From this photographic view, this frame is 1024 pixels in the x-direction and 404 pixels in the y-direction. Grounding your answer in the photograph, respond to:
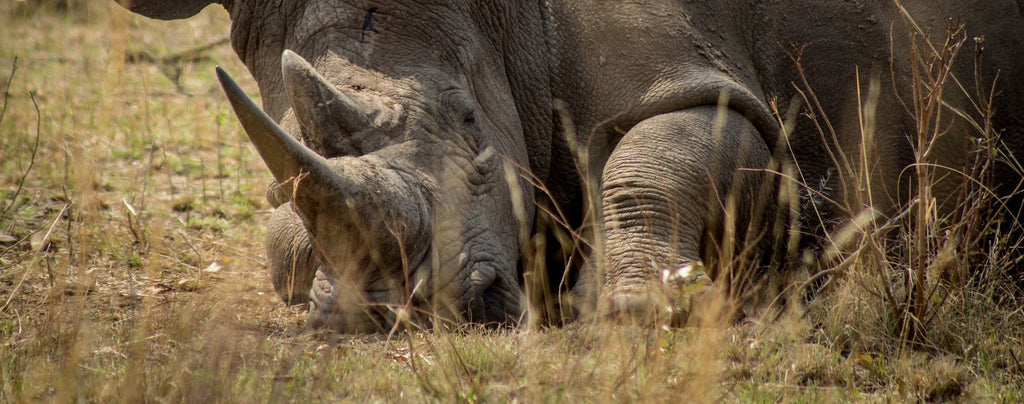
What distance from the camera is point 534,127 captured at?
4484 millimetres

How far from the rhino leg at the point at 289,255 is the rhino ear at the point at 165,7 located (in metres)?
1.05

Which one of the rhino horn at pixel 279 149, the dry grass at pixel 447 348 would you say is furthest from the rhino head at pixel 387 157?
the dry grass at pixel 447 348

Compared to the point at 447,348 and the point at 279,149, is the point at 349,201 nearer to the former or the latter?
the point at 279,149

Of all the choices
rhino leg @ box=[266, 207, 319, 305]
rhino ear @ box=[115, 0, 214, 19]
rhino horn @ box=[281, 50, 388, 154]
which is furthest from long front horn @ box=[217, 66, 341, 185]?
rhino ear @ box=[115, 0, 214, 19]

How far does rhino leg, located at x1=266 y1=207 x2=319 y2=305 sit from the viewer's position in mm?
3807

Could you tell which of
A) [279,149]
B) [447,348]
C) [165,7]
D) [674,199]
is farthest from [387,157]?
[165,7]

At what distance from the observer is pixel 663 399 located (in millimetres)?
2820

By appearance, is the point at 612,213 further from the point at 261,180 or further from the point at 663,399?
the point at 261,180

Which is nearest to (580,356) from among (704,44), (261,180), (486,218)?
(486,218)

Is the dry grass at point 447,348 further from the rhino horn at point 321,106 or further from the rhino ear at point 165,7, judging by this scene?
the rhino ear at point 165,7

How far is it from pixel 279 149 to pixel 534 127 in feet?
5.22

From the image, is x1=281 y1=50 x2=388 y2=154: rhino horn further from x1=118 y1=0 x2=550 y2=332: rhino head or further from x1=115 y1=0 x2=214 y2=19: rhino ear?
x1=115 y1=0 x2=214 y2=19: rhino ear

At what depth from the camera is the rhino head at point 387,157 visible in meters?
3.28

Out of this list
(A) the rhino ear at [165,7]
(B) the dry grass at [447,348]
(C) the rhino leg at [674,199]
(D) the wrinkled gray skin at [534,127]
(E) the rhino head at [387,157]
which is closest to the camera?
(B) the dry grass at [447,348]
